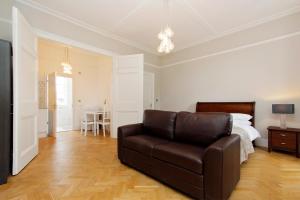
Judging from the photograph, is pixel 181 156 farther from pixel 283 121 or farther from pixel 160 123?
pixel 283 121

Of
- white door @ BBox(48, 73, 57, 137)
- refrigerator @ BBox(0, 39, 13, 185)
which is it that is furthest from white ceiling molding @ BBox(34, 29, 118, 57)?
white door @ BBox(48, 73, 57, 137)

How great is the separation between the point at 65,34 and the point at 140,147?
10.6 feet

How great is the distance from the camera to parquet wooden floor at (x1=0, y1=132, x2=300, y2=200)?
1.81 metres

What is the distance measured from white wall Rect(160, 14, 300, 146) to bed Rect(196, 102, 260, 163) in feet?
0.56

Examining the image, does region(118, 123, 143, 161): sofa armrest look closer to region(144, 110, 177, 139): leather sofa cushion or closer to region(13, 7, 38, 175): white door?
region(144, 110, 177, 139): leather sofa cushion

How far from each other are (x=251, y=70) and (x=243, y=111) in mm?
1070

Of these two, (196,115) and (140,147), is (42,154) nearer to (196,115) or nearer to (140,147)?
(140,147)

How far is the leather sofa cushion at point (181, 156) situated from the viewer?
1.68 metres

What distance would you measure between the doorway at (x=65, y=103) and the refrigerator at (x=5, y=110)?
13.8 ft

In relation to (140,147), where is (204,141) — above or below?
above

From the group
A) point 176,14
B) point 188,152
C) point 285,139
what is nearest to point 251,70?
point 285,139

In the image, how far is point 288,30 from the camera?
3.40 metres

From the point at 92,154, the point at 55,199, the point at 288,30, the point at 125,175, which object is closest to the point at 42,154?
the point at 92,154

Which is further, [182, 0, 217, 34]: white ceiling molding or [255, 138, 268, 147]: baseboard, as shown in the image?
[255, 138, 268, 147]: baseboard
